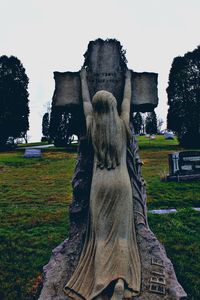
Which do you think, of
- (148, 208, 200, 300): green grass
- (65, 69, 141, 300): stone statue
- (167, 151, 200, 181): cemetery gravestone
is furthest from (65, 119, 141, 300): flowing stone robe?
(167, 151, 200, 181): cemetery gravestone

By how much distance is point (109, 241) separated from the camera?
13.2 feet

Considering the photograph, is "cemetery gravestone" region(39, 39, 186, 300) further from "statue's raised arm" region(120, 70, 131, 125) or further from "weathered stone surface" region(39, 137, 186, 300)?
"statue's raised arm" region(120, 70, 131, 125)

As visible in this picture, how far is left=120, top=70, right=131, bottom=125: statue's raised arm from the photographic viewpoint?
4.46m

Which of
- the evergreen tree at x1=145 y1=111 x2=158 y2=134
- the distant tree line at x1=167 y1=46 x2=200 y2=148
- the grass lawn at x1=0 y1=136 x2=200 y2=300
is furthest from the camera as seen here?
the evergreen tree at x1=145 y1=111 x2=158 y2=134

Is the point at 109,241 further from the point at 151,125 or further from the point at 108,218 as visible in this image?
the point at 151,125

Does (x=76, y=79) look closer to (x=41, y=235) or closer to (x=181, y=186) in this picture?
A: (x=41, y=235)

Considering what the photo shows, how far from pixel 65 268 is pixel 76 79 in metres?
2.47

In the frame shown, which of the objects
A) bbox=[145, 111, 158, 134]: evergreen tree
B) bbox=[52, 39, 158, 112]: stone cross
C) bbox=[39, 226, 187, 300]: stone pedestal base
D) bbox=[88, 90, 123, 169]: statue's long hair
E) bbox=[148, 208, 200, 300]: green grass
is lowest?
bbox=[148, 208, 200, 300]: green grass

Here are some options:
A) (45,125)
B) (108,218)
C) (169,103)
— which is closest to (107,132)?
(108,218)

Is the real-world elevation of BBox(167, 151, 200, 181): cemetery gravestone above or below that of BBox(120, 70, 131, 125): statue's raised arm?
below

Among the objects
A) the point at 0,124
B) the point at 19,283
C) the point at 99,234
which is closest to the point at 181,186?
the point at 19,283

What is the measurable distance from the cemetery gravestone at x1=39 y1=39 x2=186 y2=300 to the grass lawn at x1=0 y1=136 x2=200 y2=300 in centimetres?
100

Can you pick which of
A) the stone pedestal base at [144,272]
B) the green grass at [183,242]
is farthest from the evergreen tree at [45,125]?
the stone pedestal base at [144,272]

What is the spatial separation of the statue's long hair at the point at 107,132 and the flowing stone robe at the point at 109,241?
0.07 m
